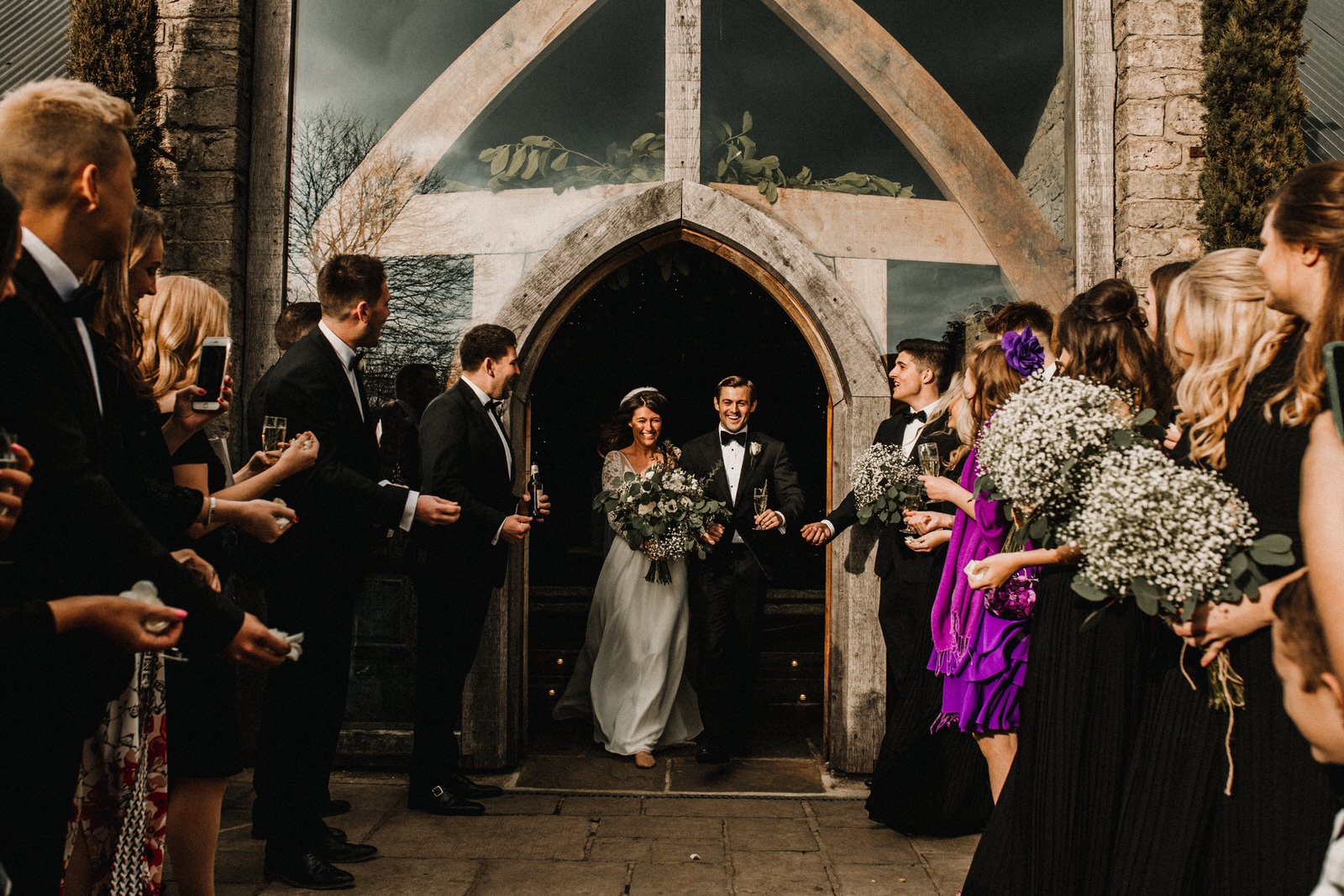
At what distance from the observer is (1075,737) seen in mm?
2732

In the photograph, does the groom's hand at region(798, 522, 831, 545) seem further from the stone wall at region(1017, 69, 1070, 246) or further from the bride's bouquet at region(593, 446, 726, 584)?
the stone wall at region(1017, 69, 1070, 246)

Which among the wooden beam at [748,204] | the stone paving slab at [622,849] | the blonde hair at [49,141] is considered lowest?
the stone paving slab at [622,849]

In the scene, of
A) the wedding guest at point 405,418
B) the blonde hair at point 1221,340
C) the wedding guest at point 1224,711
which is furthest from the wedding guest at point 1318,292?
the wedding guest at point 405,418

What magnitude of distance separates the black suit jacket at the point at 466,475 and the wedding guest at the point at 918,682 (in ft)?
5.74

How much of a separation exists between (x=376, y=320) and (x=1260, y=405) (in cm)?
319

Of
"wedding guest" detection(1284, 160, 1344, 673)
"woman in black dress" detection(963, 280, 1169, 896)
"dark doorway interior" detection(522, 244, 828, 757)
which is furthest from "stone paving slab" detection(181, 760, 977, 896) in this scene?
"dark doorway interior" detection(522, 244, 828, 757)

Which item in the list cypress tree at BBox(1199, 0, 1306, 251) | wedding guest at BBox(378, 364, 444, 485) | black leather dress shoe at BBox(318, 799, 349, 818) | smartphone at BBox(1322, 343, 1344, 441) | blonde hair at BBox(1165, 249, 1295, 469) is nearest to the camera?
smartphone at BBox(1322, 343, 1344, 441)

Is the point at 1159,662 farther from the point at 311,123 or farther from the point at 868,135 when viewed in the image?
the point at 311,123

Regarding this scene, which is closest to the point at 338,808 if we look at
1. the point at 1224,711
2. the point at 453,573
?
the point at 453,573

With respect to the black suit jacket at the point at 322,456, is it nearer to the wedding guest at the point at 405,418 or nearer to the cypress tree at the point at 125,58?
the wedding guest at the point at 405,418

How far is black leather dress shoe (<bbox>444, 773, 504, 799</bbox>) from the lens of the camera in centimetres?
440

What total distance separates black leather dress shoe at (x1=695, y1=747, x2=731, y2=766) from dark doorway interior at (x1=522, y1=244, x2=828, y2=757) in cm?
310

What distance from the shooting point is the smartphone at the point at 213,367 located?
2.72 metres

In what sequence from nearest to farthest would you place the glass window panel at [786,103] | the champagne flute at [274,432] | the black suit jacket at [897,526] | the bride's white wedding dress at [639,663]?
1. the champagne flute at [274,432]
2. the black suit jacket at [897,526]
3. the glass window panel at [786,103]
4. the bride's white wedding dress at [639,663]
